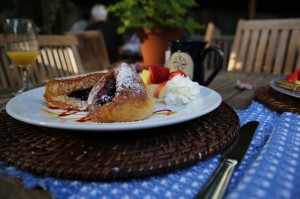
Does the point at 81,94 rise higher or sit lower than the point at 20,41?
lower

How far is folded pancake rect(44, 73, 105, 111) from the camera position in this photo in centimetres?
71

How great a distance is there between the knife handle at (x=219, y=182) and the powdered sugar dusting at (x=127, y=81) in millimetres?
262

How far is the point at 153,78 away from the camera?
869mm

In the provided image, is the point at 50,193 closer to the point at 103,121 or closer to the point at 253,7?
the point at 103,121

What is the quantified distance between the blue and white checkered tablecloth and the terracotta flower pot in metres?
0.94

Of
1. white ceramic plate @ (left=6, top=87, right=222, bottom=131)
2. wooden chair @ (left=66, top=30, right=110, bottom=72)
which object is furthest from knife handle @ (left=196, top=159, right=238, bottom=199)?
wooden chair @ (left=66, top=30, right=110, bottom=72)

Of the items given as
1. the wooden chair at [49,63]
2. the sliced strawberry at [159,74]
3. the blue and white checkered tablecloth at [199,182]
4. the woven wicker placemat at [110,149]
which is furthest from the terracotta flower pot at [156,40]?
the blue and white checkered tablecloth at [199,182]

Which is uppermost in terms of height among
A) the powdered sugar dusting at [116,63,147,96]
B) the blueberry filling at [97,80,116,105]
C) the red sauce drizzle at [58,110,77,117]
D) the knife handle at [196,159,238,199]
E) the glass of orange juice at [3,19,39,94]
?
the glass of orange juice at [3,19,39,94]

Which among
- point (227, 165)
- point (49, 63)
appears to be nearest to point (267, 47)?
point (49, 63)

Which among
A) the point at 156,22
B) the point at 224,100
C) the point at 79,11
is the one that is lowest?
the point at 224,100

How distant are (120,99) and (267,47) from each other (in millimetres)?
1590

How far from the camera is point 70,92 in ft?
2.48

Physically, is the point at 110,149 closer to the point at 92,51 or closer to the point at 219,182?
the point at 219,182

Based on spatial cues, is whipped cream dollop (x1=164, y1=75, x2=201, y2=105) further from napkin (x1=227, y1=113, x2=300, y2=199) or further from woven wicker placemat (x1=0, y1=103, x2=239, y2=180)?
napkin (x1=227, y1=113, x2=300, y2=199)
